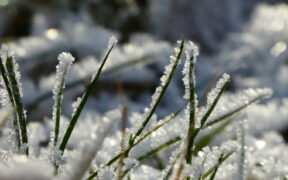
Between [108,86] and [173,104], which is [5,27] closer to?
[108,86]

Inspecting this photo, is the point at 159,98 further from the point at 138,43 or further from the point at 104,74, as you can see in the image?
the point at 138,43

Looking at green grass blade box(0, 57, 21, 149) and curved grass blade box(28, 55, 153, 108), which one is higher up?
curved grass blade box(28, 55, 153, 108)

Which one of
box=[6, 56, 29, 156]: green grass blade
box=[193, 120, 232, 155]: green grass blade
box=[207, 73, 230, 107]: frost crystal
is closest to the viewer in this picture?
box=[6, 56, 29, 156]: green grass blade

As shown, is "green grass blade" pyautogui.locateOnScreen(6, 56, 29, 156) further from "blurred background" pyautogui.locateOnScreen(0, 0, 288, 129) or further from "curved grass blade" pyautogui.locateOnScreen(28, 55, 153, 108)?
"curved grass blade" pyautogui.locateOnScreen(28, 55, 153, 108)

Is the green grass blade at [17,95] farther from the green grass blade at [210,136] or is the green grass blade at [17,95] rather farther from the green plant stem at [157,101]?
the green grass blade at [210,136]

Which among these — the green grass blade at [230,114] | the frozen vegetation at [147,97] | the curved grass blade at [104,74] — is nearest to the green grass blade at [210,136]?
the frozen vegetation at [147,97]

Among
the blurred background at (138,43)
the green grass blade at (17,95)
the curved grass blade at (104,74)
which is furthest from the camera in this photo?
the blurred background at (138,43)

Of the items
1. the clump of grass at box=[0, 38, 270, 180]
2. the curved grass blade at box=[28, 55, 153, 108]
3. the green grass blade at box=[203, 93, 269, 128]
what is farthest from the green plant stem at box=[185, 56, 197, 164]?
the curved grass blade at box=[28, 55, 153, 108]

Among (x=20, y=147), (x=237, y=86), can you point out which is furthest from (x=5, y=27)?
(x=20, y=147)

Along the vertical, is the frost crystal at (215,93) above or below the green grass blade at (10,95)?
above
